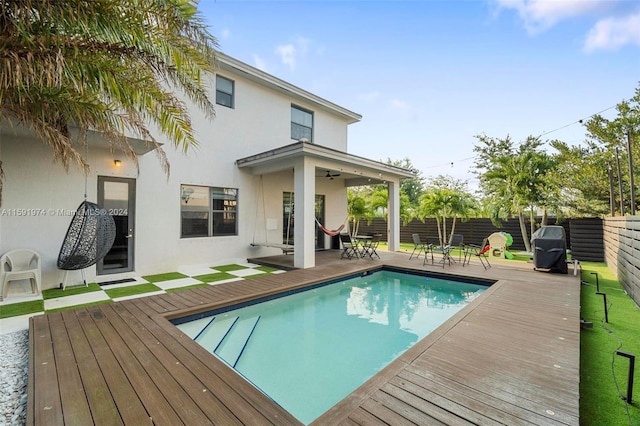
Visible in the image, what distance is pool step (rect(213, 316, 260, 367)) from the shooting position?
3496 mm

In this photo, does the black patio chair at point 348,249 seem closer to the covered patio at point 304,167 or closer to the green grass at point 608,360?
the covered patio at point 304,167

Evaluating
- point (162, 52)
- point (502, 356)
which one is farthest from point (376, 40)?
point (502, 356)

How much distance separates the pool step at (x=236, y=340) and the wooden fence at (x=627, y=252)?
6.40m

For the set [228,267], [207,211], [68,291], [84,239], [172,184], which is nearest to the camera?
[84,239]

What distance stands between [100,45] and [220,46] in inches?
57.9

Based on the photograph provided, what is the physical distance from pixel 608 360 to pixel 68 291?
816 centimetres

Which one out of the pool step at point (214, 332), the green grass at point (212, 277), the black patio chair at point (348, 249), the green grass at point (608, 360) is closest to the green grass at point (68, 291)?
the green grass at point (212, 277)

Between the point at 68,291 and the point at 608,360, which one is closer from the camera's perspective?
the point at 608,360

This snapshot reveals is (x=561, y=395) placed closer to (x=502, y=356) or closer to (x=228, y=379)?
(x=502, y=356)

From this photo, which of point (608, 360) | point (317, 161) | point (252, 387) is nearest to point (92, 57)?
point (252, 387)

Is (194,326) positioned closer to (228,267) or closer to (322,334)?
(322,334)

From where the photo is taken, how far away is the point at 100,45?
3215 mm

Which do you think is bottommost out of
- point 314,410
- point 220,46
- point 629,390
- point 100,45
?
point 314,410

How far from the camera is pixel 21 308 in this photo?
14.3ft
